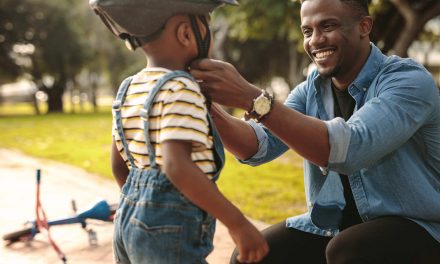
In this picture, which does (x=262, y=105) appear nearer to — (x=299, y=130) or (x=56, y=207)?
(x=299, y=130)

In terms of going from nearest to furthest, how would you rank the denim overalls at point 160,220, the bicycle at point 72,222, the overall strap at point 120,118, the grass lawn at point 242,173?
the denim overalls at point 160,220 < the overall strap at point 120,118 < the bicycle at point 72,222 < the grass lawn at point 242,173

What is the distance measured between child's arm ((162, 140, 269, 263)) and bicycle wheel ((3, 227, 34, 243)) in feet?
10.6

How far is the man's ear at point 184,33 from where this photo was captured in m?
1.91

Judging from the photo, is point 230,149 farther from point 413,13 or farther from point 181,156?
point 413,13

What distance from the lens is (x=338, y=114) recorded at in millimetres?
2730

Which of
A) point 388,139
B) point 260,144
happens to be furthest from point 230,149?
point 388,139

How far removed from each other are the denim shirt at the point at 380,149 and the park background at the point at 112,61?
2789mm

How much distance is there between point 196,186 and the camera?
1.77m

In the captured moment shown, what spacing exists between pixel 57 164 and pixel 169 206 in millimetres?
7942

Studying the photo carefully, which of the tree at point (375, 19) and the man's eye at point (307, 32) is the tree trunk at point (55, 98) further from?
the man's eye at point (307, 32)

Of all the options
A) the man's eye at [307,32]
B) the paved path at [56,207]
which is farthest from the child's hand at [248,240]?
the paved path at [56,207]

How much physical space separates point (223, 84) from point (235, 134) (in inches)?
24.7

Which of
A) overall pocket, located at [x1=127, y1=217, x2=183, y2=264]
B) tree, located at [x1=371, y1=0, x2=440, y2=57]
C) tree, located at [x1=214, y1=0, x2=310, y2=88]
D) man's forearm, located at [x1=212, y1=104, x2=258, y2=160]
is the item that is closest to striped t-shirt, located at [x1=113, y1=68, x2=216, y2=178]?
overall pocket, located at [x1=127, y1=217, x2=183, y2=264]

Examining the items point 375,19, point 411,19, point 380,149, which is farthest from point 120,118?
point 375,19
